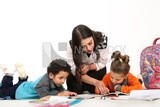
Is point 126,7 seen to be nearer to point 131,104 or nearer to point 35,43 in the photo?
point 35,43

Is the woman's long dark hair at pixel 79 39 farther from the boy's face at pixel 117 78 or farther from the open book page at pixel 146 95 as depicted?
the open book page at pixel 146 95

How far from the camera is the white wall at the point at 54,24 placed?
246 centimetres

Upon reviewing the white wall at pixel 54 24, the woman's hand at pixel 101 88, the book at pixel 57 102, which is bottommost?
the book at pixel 57 102

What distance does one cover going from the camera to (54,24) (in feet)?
8.13

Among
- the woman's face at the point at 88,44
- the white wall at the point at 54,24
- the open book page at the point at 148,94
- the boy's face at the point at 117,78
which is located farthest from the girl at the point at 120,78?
the white wall at the point at 54,24

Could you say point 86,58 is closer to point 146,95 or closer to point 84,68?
point 84,68

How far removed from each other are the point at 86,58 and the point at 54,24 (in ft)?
2.29

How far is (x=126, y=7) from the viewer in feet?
8.28

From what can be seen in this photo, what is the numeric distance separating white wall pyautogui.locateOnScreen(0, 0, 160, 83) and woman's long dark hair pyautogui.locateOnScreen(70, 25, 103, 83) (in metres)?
0.66

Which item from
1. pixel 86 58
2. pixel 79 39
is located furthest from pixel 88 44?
pixel 86 58

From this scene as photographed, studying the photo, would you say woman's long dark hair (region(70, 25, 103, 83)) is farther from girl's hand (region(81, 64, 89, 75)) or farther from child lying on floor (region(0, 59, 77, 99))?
child lying on floor (region(0, 59, 77, 99))

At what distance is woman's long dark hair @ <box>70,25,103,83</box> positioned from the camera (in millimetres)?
1728

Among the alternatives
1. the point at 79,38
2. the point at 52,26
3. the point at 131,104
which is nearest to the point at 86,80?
the point at 79,38

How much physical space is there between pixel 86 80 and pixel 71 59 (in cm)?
15
